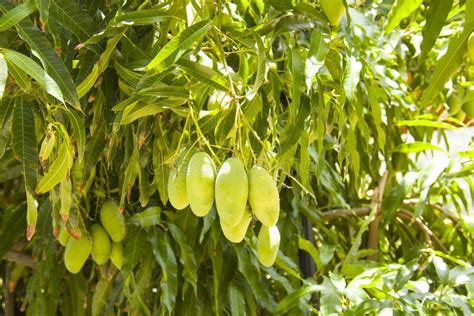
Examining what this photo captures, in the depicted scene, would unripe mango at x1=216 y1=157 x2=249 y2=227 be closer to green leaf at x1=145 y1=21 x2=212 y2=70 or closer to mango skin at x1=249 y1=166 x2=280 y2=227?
mango skin at x1=249 y1=166 x2=280 y2=227

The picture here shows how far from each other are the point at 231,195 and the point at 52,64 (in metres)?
0.25

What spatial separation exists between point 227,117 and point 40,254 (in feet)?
2.33

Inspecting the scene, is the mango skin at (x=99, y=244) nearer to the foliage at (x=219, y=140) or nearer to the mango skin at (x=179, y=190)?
the foliage at (x=219, y=140)

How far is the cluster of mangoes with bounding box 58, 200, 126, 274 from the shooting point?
123 centimetres

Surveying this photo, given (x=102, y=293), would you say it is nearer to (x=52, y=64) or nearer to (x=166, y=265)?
(x=166, y=265)

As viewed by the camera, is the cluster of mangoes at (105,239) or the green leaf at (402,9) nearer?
the green leaf at (402,9)

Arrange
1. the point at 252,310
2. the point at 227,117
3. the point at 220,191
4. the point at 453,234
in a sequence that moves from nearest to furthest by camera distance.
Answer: the point at 220,191, the point at 227,117, the point at 252,310, the point at 453,234

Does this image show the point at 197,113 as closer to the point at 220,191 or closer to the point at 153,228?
the point at 220,191

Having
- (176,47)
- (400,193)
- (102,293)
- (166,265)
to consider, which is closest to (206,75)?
(176,47)

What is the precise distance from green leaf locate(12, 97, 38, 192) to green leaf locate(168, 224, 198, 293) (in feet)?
1.50

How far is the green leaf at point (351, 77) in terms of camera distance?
0.86 metres

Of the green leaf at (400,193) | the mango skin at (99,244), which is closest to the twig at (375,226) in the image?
the green leaf at (400,193)

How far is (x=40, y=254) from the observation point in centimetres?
142

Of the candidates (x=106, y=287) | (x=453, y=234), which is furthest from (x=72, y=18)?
(x=453, y=234)
